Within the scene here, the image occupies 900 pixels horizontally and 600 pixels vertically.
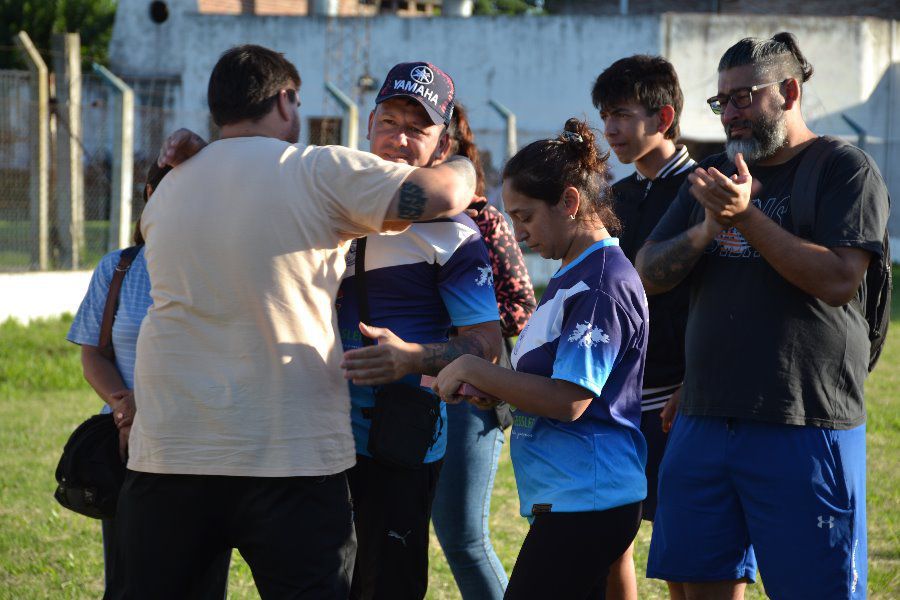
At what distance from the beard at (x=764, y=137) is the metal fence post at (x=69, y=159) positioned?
9.85 metres

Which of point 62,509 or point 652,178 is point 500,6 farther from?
point 652,178

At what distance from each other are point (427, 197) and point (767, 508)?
4.75 feet

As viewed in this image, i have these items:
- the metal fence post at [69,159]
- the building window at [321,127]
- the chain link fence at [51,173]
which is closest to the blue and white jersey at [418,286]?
the chain link fence at [51,173]

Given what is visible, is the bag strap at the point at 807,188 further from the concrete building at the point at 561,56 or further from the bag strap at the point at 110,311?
the concrete building at the point at 561,56

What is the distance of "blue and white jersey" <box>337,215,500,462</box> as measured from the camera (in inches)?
124

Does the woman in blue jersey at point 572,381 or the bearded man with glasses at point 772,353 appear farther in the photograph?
the bearded man with glasses at point 772,353

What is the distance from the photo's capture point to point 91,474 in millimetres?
3562

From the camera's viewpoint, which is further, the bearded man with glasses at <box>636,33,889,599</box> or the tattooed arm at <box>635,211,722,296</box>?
the tattooed arm at <box>635,211,722,296</box>

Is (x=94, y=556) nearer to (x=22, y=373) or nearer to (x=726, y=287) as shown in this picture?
(x=726, y=287)

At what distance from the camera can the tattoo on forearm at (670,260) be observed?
11.1 ft

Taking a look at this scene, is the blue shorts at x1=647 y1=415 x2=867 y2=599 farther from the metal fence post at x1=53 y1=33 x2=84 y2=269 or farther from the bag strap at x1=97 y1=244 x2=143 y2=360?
the metal fence post at x1=53 y1=33 x2=84 y2=269

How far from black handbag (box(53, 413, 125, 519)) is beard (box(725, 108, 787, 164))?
7.29ft

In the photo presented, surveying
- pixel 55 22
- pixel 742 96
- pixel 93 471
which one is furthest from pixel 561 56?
pixel 55 22

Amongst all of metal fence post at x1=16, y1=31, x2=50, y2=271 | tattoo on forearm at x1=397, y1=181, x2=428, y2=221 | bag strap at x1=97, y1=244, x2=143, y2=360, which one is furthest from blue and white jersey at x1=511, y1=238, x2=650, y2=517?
metal fence post at x1=16, y1=31, x2=50, y2=271
